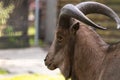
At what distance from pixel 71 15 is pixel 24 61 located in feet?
→ 28.0

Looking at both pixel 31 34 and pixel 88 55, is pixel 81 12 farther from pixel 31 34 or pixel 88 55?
pixel 31 34

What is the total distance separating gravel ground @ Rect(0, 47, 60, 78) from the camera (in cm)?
1326

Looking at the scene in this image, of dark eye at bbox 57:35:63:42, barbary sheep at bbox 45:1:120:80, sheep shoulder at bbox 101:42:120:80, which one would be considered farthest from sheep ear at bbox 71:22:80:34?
sheep shoulder at bbox 101:42:120:80

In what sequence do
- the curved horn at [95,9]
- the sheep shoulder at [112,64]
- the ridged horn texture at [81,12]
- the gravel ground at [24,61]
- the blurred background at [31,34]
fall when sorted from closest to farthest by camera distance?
the sheep shoulder at [112,64], the ridged horn texture at [81,12], the curved horn at [95,9], the gravel ground at [24,61], the blurred background at [31,34]

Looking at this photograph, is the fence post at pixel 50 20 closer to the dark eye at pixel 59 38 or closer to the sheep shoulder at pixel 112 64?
the dark eye at pixel 59 38

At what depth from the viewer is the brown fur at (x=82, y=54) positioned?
21.4 ft

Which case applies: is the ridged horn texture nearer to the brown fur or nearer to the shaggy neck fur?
the brown fur

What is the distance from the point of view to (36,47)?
18.3 metres

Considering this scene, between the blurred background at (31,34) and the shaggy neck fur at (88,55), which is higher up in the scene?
the shaggy neck fur at (88,55)

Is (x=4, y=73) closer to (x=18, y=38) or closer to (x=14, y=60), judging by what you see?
(x=14, y=60)

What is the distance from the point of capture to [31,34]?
1984 cm

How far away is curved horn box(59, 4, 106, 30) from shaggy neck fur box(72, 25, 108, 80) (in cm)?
25

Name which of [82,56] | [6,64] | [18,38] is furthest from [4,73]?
[82,56]

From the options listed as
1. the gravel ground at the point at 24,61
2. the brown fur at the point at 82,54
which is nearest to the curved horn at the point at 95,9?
the brown fur at the point at 82,54
